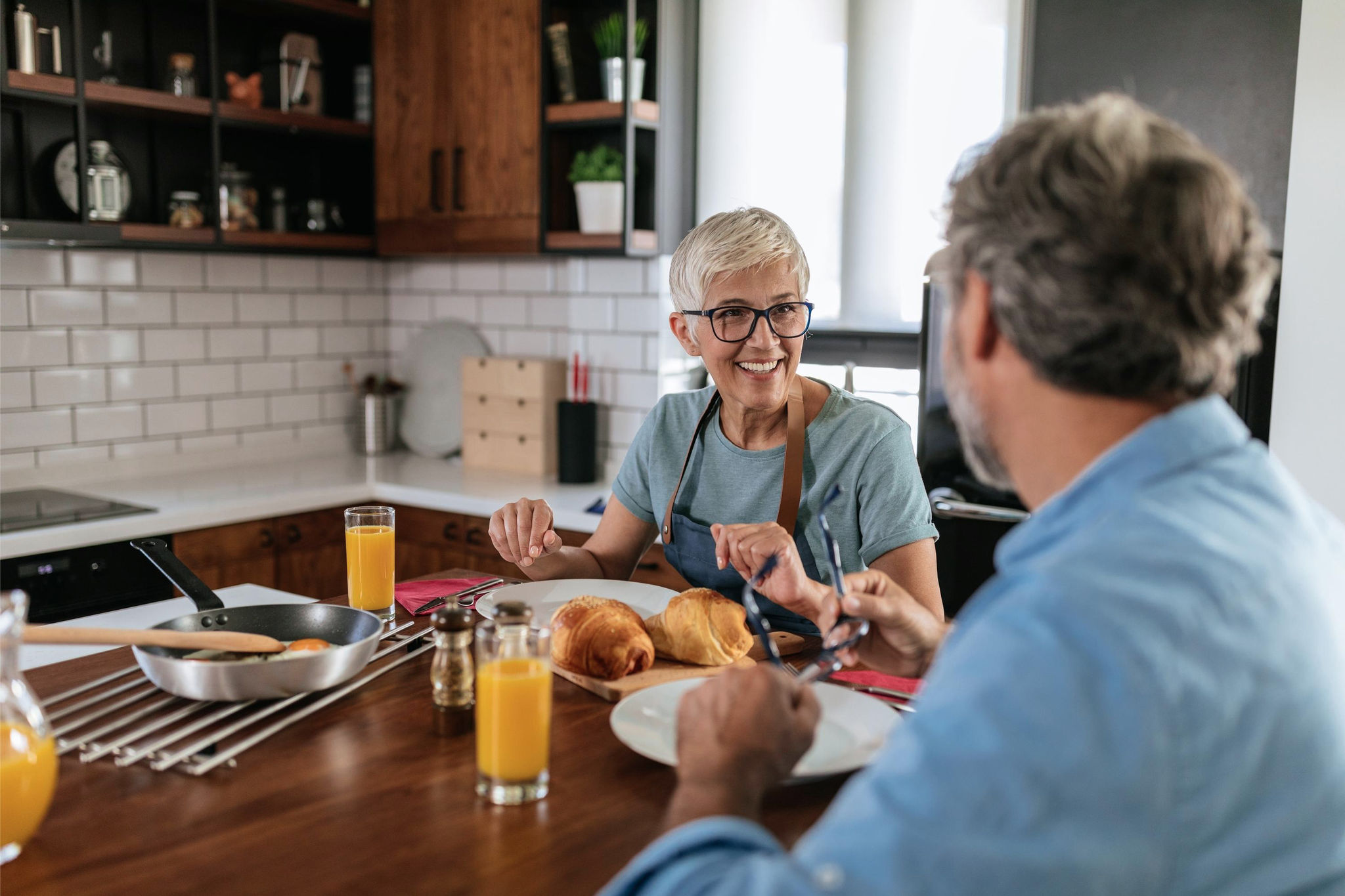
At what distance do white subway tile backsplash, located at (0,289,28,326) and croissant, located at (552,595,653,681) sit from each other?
2586mm

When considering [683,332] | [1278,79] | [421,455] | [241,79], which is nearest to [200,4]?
[241,79]

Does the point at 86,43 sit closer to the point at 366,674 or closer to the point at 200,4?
the point at 200,4

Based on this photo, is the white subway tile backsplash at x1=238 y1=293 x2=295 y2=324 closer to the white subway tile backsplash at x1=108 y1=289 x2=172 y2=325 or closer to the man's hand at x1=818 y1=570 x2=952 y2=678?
the white subway tile backsplash at x1=108 y1=289 x2=172 y2=325

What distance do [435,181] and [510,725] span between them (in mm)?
2983

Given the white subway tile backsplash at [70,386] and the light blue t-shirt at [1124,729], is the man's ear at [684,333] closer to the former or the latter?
the light blue t-shirt at [1124,729]

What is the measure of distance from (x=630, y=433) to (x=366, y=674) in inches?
86.1

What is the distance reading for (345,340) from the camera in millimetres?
4207

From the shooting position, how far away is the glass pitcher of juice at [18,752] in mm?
944

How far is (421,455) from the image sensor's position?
4.16 m

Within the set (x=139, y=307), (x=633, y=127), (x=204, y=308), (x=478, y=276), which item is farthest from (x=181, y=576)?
(x=478, y=276)

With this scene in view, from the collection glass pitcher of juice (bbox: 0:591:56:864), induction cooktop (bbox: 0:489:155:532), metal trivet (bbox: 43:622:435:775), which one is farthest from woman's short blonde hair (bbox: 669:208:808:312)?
induction cooktop (bbox: 0:489:155:532)

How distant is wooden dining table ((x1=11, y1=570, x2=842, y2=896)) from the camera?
941 mm

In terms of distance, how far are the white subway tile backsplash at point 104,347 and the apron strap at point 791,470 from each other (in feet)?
7.51

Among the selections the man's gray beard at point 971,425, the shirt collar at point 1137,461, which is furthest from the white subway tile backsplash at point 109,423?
the shirt collar at point 1137,461
